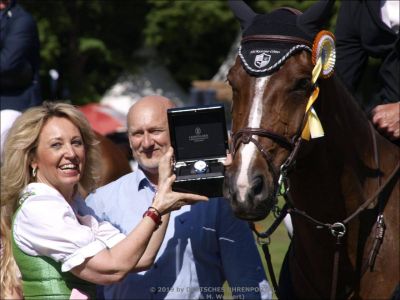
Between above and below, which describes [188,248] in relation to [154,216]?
below

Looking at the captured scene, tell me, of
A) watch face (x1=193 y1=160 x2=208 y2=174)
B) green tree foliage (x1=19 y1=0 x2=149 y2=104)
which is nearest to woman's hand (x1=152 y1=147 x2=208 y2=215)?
watch face (x1=193 y1=160 x2=208 y2=174)

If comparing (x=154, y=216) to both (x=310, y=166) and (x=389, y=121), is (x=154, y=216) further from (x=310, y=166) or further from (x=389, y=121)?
(x=389, y=121)

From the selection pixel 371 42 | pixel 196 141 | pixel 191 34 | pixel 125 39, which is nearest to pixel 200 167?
pixel 196 141

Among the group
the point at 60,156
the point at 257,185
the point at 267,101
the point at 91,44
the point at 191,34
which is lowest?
the point at 91,44

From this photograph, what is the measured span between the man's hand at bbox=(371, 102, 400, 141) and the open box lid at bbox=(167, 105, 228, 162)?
3.01 feet

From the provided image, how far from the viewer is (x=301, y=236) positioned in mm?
4535

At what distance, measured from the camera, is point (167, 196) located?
14.2 feet

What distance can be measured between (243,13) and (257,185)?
3.13 ft

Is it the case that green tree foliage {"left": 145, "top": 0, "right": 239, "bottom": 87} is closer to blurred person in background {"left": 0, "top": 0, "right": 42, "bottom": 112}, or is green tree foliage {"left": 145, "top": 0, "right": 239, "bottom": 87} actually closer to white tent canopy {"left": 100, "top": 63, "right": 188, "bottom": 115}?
white tent canopy {"left": 100, "top": 63, "right": 188, "bottom": 115}

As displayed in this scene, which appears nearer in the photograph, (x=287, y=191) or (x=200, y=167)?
(x=287, y=191)

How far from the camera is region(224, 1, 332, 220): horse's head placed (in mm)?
3875

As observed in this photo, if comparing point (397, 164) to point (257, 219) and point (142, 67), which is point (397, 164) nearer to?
point (257, 219)

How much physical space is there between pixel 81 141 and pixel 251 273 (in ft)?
3.63

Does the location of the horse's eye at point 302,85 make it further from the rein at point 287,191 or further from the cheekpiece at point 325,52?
→ the rein at point 287,191
